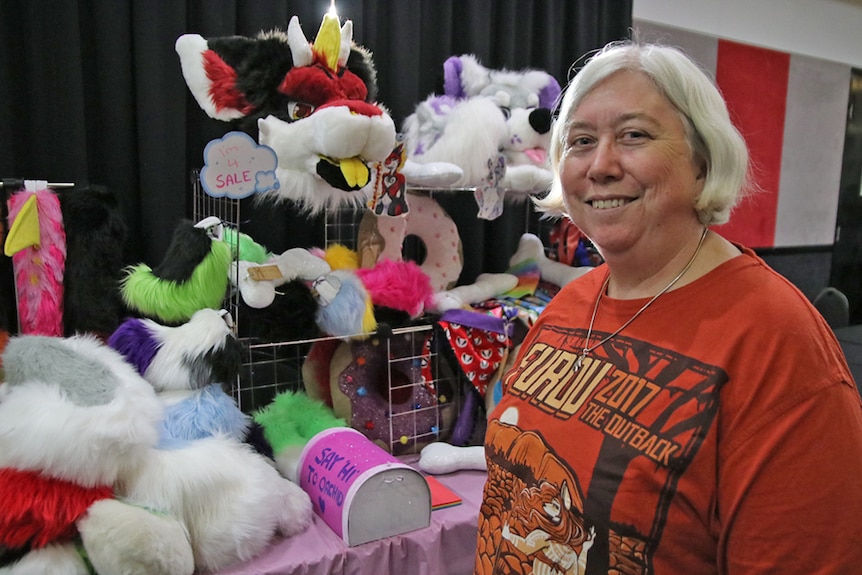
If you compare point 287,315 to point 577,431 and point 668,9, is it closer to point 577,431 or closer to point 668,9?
point 577,431

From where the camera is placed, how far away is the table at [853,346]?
2614 millimetres

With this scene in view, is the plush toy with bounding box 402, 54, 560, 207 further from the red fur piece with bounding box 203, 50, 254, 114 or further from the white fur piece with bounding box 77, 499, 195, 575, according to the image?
the white fur piece with bounding box 77, 499, 195, 575

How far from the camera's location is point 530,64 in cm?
238

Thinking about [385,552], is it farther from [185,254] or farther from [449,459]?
[185,254]

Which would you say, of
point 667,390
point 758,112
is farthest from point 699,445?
point 758,112

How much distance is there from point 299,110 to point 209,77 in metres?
0.20

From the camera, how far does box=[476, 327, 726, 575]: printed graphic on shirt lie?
735 mm

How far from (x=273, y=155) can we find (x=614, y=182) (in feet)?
2.41

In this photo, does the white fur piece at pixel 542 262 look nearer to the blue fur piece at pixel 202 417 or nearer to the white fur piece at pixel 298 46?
the white fur piece at pixel 298 46

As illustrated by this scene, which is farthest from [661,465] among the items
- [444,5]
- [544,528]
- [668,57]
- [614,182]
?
[444,5]

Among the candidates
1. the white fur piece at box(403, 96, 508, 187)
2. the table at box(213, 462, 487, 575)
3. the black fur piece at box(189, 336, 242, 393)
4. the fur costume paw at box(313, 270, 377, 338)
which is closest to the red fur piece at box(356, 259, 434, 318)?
the fur costume paw at box(313, 270, 377, 338)

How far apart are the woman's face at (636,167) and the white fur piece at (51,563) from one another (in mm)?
981

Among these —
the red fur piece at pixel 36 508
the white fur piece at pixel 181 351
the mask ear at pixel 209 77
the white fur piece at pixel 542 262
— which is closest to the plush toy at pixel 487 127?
the white fur piece at pixel 542 262

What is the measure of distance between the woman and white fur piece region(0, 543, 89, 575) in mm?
662
